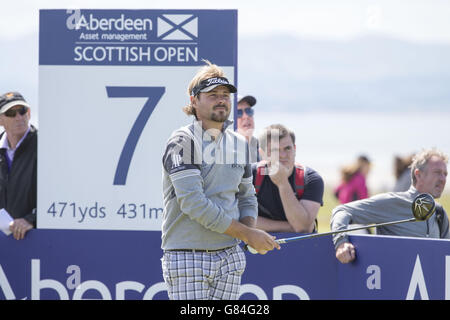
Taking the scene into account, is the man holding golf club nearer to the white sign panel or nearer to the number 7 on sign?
the white sign panel

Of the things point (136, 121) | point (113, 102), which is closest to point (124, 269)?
point (136, 121)

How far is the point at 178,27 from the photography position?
20.1ft

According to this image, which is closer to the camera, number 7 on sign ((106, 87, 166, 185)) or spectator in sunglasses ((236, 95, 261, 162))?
number 7 on sign ((106, 87, 166, 185))

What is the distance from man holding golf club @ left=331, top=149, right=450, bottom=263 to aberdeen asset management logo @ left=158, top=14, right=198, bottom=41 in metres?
1.79

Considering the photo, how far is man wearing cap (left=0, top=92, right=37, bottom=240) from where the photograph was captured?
6.33m

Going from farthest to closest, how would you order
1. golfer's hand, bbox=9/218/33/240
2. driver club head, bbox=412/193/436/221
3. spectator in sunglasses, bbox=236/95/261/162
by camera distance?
1. spectator in sunglasses, bbox=236/95/261/162
2. golfer's hand, bbox=9/218/33/240
3. driver club head, bbox=412/193/436/221

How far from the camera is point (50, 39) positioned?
6.21 metres

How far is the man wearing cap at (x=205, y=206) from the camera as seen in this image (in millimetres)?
4281

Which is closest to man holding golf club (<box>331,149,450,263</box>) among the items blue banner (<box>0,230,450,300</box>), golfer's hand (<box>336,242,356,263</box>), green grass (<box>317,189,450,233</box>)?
golfer's hand (<box>336,242,356,263</box>)

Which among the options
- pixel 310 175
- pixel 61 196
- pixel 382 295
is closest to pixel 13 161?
pixel 61 196

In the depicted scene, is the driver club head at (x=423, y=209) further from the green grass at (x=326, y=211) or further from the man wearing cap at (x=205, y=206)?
the green grass at (x=326, y=211)

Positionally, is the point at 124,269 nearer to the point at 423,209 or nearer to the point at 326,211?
the point at 423,209

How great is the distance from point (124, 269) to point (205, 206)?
2173 mm

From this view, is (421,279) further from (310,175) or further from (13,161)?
(13,161)
